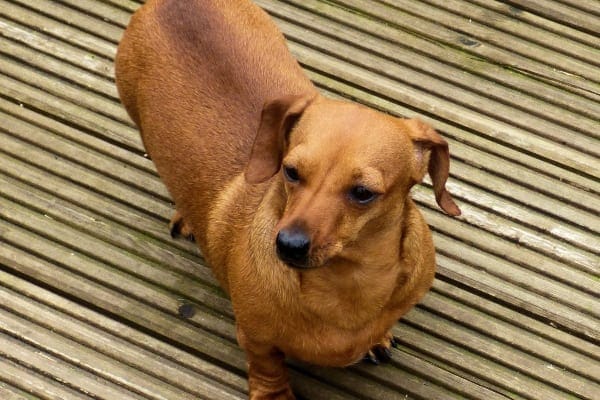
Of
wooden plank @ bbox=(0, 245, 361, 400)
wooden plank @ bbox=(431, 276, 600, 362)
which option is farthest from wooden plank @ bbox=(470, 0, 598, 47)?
wooden plank @ bbox=(0, 245, 361, 400)

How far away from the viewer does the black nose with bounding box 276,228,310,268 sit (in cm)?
239

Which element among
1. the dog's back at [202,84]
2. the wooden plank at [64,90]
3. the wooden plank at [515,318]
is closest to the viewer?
the dog's back at [202,84]

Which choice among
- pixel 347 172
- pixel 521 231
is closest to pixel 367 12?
pixel 521 231

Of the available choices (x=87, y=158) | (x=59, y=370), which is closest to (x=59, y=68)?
(x=87, y=158)

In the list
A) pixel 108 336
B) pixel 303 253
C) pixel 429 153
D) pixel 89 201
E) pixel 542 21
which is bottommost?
pixel 108 336

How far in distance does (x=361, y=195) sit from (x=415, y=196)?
4.39ft

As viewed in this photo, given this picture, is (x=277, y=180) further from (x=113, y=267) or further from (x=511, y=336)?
(x=511, y=336)

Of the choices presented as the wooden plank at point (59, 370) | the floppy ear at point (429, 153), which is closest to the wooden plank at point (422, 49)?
the floppy ear at point (429, 153)

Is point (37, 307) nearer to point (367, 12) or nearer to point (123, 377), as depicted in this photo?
point (123, 377)

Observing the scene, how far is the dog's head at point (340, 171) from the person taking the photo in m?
2.43

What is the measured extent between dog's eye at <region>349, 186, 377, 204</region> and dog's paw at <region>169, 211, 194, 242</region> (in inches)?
53.5

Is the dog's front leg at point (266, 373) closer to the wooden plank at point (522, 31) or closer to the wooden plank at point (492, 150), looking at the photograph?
the wooden plank at point (492, 150)

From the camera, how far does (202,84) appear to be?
308cm

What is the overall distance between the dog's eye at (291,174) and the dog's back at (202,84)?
552 millimetres
